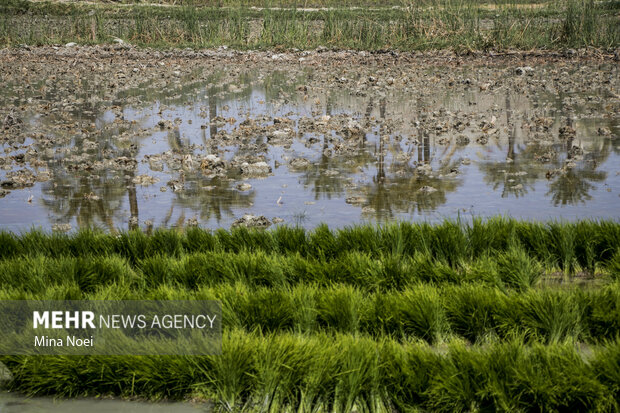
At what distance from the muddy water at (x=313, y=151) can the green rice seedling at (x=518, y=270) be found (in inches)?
46.4

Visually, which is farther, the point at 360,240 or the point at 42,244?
the point at 42,244

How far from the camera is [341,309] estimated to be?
4074 mm

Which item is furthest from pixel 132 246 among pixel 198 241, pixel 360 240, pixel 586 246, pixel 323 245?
pixel 586 246

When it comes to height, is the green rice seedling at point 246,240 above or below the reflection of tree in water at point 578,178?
below

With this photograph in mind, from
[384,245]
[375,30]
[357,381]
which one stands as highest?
[375,30]

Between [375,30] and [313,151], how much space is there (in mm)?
13200

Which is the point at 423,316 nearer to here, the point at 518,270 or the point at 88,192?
the point at 518,270

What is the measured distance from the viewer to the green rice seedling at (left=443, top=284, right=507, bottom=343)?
4.05 meters

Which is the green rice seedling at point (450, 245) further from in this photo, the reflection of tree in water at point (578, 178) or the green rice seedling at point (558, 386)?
the green rice seedling at point (558, 386)

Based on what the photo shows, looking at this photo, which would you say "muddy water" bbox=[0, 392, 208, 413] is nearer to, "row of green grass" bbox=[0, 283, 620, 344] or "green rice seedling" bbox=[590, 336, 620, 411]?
"row of green grass" bbox=[0, 283, 620, 344]

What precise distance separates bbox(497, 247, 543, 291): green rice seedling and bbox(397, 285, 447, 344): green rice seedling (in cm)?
73

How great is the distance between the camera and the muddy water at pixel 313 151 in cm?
636

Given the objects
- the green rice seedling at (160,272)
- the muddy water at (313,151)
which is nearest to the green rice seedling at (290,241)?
the muddy water at (313,151)

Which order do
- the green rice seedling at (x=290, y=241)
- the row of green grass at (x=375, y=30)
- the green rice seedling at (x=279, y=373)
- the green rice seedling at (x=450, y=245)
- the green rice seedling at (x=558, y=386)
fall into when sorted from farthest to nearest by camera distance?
the row of green grass at (x=375, y=30), the green rice seedling at (x=290, y=241), the green rice seedling at (x=450, y=245), the green rice seedling at (x=279, y=373), the green rice seedling at (x=558, y=386)
